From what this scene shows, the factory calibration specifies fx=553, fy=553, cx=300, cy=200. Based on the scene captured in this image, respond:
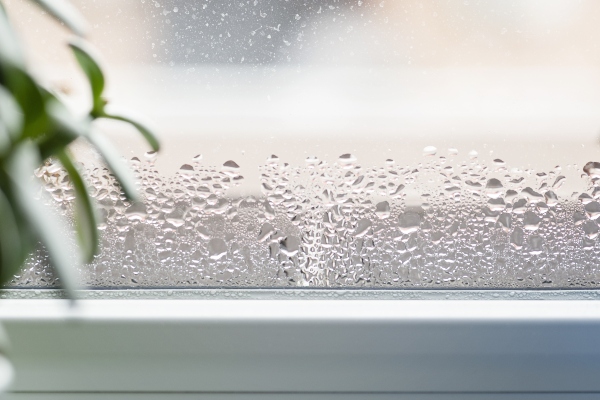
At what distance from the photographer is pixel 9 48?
31cm

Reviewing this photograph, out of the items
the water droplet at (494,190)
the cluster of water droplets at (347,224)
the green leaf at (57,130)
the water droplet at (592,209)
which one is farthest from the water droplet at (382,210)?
the green leaf at (57,130)

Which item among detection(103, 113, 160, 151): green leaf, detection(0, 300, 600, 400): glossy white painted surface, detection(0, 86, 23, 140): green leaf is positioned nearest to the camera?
detection(0, 86, 23, 140): green leaf

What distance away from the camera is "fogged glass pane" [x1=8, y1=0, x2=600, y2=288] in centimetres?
58

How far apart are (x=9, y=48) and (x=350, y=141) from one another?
350mm

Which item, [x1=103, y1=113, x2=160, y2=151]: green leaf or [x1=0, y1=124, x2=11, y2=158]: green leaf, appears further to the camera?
[x1=103, y1=113, x2=160, y2=151]: green leaf

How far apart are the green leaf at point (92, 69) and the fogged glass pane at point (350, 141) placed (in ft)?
0.64

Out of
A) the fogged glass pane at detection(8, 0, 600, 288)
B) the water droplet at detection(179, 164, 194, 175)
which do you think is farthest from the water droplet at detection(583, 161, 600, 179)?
the water droplet at detection(179, 164, 194, 175)

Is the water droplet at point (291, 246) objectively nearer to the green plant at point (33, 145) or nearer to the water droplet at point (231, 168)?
the water droplet at point (231, 168)

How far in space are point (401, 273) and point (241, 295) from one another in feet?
0.55

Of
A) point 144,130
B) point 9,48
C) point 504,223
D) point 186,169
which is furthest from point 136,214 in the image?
point 504,223

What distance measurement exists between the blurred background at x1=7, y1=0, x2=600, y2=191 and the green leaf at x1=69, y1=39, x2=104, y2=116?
7.6 inches

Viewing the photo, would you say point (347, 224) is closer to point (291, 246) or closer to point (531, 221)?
point (291, 246)

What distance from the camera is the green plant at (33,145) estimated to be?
0.30 m

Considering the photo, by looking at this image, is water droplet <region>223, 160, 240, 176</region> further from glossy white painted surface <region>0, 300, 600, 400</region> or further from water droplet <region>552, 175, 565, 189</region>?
water droplet <region>552, 175, 565, 189</region>
